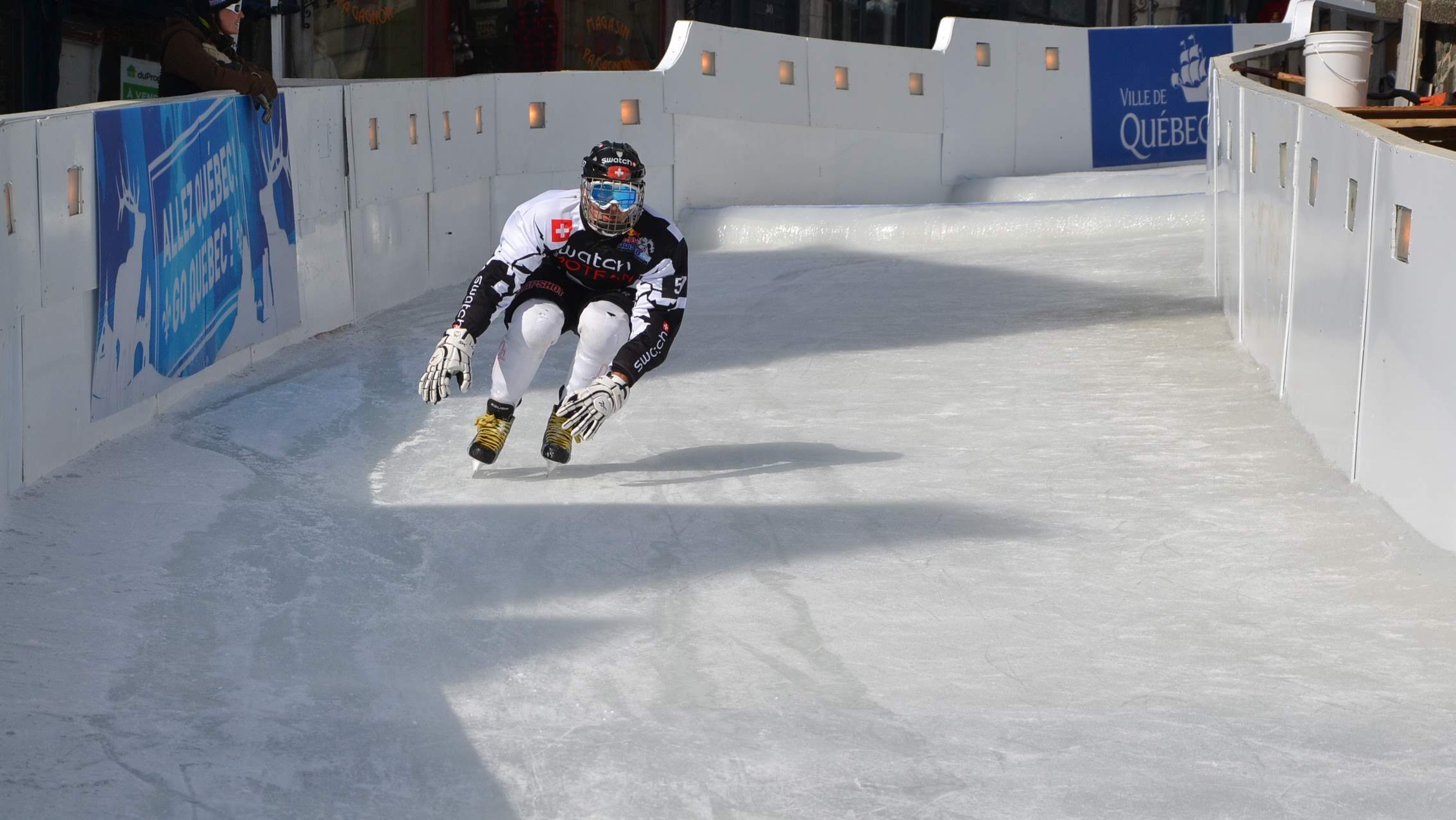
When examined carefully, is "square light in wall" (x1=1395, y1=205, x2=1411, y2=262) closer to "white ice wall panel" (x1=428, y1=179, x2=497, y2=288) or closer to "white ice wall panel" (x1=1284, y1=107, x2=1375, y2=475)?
"white ice wall panel" (x1=1284, y1=107, x2=1375, y2=475)

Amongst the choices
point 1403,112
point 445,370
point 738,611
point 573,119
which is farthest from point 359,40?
point 738,611

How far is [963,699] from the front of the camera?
3867 mm

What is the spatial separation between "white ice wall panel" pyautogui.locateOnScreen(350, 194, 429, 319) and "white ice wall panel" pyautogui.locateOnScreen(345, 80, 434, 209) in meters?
0.09

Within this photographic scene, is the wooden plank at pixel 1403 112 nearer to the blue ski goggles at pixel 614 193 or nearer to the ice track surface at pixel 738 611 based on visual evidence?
the ice track surface at pixel 738 611

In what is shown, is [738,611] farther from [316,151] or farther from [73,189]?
[316,151]

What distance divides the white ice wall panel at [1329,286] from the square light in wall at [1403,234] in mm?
337

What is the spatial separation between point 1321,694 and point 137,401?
15.0 feet

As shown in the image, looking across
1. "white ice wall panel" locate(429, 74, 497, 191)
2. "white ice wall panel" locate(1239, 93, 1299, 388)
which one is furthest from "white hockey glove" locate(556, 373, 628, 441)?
"white ice wall panel" locate(429, 74, 497, 191)

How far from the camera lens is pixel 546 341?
246 inches

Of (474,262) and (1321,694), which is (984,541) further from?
(474,262)

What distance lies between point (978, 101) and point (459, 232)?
5.78 m

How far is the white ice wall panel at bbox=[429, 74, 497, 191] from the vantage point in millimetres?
10938

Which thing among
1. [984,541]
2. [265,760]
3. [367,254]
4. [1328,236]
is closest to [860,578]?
[984,541]

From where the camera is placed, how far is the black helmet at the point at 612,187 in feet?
19.4
